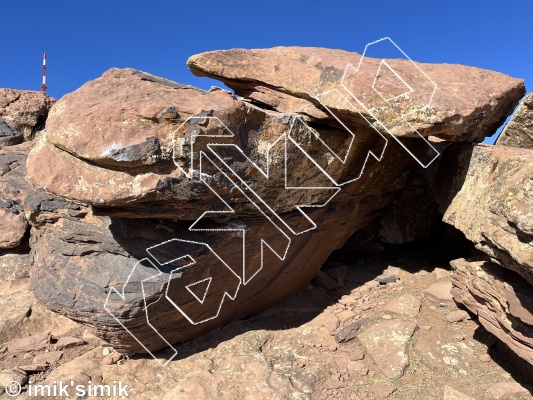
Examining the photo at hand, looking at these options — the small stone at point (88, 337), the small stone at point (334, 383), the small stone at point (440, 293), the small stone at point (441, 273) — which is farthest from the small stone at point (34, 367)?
the small stone at point (441, 273)

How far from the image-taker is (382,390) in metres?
5.13

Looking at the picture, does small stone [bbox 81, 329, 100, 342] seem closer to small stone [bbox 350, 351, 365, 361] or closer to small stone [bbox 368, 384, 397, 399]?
small stone [bbox 350, 351, 365, 361]

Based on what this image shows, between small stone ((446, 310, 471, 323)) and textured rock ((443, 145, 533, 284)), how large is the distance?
1.49 meters

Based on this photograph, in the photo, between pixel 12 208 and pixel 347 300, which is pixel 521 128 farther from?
pixel 12 208

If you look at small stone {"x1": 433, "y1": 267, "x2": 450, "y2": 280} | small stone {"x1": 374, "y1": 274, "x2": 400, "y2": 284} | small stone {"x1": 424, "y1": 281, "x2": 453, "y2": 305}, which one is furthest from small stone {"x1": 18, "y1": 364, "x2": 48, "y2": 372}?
small stone {"x1": 433, "y1": 267, "x2": 450, "y2": 280}

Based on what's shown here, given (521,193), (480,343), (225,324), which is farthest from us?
(225,324)

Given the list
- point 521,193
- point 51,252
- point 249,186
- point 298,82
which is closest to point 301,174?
point 249,186

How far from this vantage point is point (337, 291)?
741 cm

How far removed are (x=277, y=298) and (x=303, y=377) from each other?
5.78ft

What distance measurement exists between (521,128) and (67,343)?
7348 millimetres

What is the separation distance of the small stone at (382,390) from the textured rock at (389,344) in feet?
0.69

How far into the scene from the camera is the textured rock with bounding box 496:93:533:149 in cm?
582

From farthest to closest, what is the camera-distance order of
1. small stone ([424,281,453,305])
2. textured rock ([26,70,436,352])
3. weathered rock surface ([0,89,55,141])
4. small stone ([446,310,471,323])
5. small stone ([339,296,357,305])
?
weathered rock surface ([0,89,55,141]) → small stone ([339,296,357,305]) → small stone ([424,281,453,305]) → small stone ([446,310,471,323]) → textured rock ([26,70,436,352])

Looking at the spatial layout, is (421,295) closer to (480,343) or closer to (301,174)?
(480,343)
